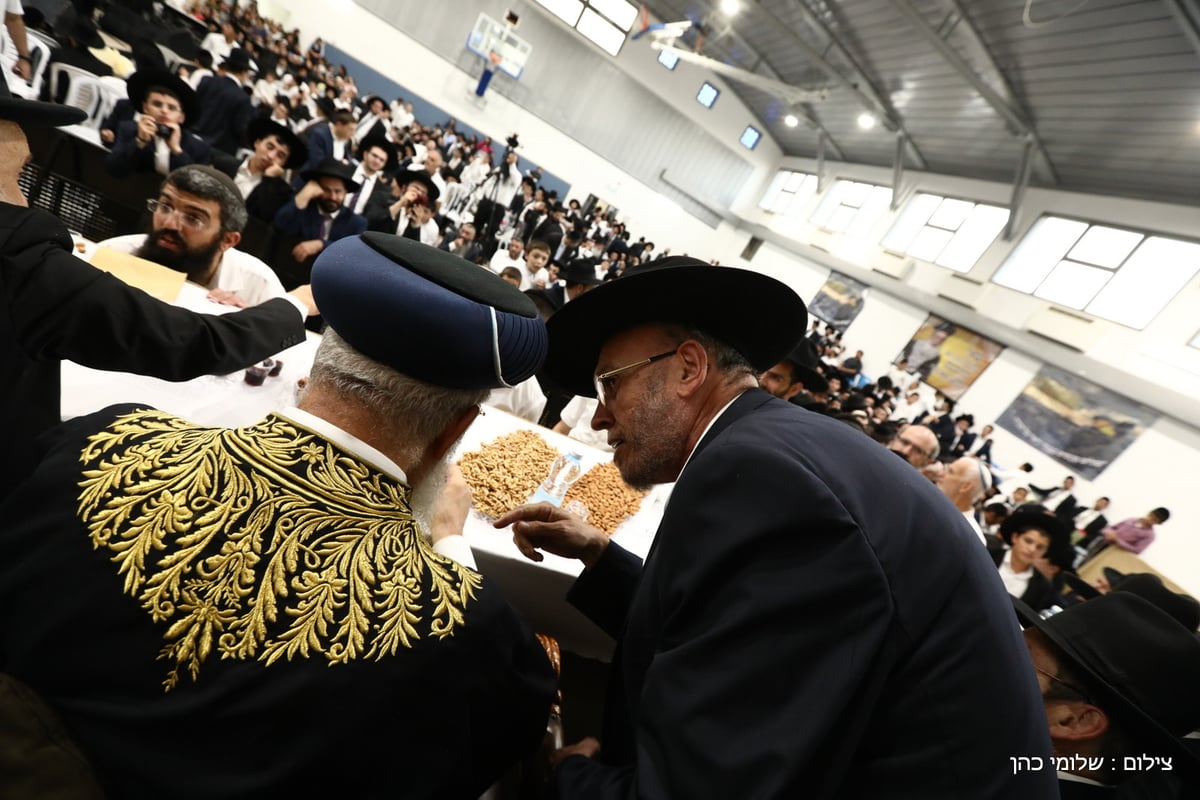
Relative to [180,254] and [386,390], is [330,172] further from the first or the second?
[386,390]

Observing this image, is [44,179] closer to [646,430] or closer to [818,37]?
[646,430]

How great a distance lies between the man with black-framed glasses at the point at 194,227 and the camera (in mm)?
2809

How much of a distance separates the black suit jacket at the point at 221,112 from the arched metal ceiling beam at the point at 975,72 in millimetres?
12794

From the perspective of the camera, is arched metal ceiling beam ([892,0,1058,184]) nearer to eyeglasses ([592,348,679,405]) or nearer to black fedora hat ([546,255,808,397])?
black fedora hat ([546,255,808,397])

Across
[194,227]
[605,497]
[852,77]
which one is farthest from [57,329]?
[852,77]

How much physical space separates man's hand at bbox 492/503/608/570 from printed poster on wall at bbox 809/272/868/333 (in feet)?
60.4

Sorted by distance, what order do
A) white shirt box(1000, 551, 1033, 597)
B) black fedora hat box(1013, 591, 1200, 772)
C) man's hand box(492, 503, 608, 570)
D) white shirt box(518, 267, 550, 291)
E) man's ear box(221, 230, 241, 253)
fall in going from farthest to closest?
1. white shirt box(518, 267, 550, 291)
2. white shirt box(1000, 551, 1033, 597)
3. man's ear box(221, 230, 241, 253)
4. man's hand box(492, 503, 608, 570)
5. black fedora hat box(1013, 591, 1200, 772)

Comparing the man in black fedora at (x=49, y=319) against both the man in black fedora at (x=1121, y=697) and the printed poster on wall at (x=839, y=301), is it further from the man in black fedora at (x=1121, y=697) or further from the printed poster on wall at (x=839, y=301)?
the printed poster on wall at (x=839, y=301)

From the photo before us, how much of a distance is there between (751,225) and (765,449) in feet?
82.8

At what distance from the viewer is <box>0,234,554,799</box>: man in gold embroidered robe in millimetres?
845

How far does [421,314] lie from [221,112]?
7.75 m

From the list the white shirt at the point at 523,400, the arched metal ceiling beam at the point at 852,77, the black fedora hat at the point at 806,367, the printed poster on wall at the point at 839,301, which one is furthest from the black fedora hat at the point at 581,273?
the printed poster on wall at the point at 839,301

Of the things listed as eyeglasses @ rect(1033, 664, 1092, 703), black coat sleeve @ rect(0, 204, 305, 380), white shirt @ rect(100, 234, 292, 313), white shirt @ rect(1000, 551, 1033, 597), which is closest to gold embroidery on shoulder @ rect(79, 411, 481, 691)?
black coat sleeve @ rect(0, 204, 305, 380)

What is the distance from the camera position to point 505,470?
2.37 meters
